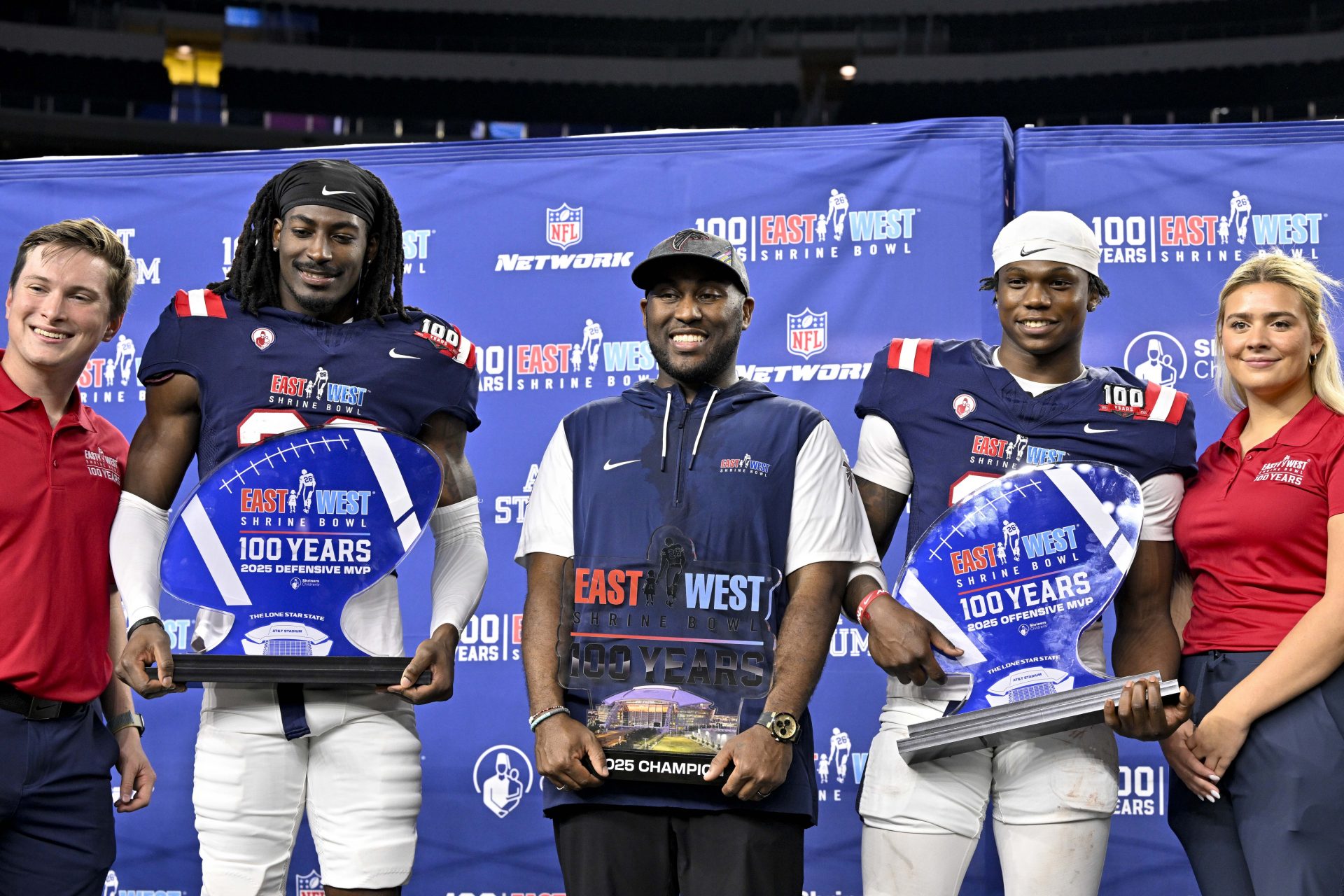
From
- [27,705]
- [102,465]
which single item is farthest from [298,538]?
[27,705]

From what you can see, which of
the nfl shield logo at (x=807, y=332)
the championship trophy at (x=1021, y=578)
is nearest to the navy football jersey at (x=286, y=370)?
the championship trophy at (x=1021, y=578)

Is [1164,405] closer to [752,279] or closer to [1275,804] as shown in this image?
[1275,804]

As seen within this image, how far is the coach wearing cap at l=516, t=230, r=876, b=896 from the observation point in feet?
6.40

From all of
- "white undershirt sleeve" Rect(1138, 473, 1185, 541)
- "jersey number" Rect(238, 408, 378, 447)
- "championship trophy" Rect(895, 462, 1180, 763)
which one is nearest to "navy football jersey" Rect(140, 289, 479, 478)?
"jersey number" Rect(238, 408, 378, 447)

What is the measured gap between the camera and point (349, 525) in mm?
2178

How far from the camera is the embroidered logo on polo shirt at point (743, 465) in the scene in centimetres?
208

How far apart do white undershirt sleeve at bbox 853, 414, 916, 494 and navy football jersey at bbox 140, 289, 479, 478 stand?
0.75 m

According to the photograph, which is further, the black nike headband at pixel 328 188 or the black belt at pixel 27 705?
the black nike headband at pixel 328 188

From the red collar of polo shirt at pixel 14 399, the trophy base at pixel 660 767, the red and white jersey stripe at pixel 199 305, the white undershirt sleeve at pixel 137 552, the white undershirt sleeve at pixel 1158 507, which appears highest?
the red and white jersey stripe at pixel 199 305

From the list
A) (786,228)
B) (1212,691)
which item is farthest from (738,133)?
(1212,691)

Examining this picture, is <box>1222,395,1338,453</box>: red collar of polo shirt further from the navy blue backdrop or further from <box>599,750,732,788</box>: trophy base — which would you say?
the navy blue backdrop

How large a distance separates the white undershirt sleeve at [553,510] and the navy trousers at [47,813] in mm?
804

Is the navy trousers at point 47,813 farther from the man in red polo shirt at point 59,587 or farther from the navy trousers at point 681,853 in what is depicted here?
the navy trousers at point 681,853

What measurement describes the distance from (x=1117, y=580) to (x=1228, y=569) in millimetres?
198
